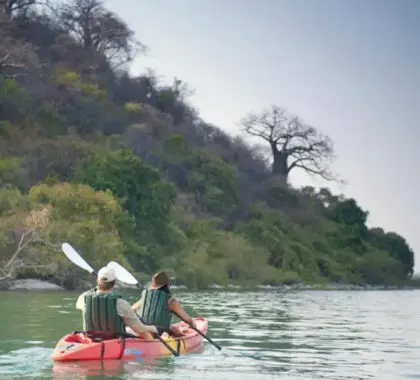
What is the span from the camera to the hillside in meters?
50.6

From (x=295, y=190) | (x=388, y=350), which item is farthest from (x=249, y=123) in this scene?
(x=388, y=350)

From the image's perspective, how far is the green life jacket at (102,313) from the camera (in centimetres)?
1627

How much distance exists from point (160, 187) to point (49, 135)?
52.0 feet

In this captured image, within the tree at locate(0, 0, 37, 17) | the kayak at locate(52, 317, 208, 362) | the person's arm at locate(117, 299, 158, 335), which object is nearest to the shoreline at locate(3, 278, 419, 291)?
the kayak at locate(52, 317, 208, 362)

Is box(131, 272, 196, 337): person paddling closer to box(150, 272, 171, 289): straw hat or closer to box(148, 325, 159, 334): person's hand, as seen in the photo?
box(150, 272, 171, 289): straw hat

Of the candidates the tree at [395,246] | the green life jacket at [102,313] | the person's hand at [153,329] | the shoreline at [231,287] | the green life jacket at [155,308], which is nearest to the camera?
the green life jacket at [102,313]

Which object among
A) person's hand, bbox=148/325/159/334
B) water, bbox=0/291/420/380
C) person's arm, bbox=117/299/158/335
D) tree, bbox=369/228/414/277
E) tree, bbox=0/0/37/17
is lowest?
water, bbox=0/291/420/380

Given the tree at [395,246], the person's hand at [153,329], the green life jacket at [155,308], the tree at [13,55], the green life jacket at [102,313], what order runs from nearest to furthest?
the green life jacket at [102,313] → the person's hand at [153,329] → the green life jacket at [155,308] → the tree at [13,55] → the tree at [395,246]

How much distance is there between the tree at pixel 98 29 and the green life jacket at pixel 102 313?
77.2 metres

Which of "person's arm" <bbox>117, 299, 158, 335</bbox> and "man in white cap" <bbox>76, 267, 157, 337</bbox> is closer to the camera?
"man in white cap" <bbox>76, 267, 157, 337</bbox>

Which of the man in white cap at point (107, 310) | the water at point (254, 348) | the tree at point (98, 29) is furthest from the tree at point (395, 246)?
the man in white cap at point (107, 310)

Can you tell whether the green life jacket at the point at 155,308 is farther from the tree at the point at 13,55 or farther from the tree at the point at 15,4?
the tree at the point at 15,4

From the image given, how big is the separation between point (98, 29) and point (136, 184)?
38.3 m

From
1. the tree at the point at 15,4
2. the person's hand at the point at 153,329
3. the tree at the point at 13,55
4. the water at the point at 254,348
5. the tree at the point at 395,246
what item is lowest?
the water at the point at 254,348
